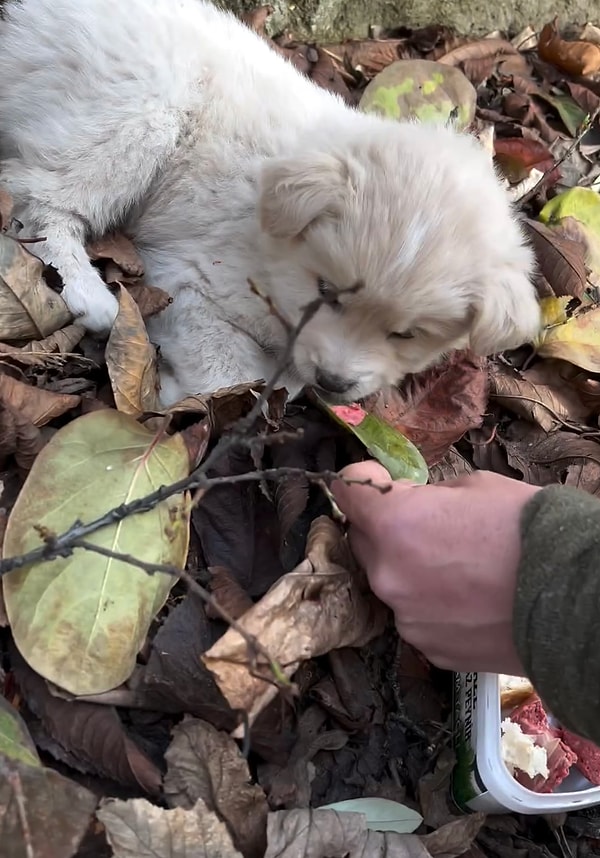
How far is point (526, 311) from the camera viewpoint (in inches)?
102

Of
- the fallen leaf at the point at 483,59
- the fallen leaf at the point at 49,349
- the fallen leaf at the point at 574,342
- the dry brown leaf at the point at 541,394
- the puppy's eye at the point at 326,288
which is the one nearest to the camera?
the fallen leaf at the point at 49,349

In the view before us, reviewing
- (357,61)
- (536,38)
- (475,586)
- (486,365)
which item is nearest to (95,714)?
(475,586)

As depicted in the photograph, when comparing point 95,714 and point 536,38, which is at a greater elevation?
point 536,38

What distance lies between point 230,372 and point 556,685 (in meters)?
1.46

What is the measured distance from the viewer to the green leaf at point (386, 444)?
233cm

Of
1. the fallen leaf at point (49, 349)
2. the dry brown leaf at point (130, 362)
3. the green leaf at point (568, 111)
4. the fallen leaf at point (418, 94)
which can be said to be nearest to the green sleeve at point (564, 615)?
the dry brown leaf at point (130, 362)

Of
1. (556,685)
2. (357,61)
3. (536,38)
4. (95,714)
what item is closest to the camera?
(556,685)

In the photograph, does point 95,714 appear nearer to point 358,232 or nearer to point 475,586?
point 475,586

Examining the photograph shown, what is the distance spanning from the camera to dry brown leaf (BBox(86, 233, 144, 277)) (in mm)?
2707

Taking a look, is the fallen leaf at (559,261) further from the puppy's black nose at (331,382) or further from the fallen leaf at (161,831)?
the fallen leaf at (161,831)

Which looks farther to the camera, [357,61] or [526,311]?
[357,61]

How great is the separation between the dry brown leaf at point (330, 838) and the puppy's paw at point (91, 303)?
4.83 feet

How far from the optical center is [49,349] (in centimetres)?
230

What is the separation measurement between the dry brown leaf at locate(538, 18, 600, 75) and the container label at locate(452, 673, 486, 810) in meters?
3.45
